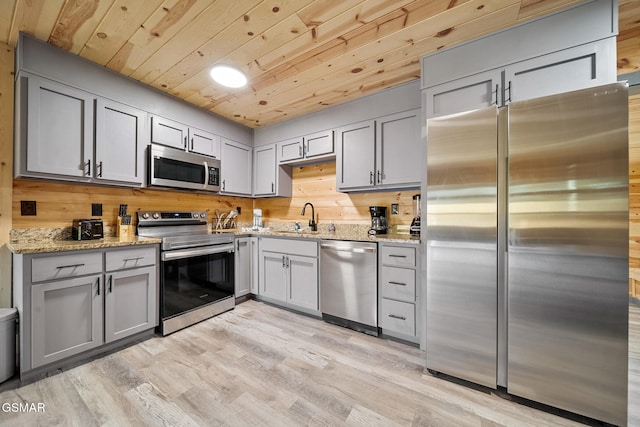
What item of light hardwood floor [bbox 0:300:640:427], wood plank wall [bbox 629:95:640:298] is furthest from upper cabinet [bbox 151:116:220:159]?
wood plank wall [bbox 629:95:640:298]

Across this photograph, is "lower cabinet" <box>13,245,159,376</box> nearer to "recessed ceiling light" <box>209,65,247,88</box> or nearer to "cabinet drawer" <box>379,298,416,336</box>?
"recessed ceiling light" <box>209,65,247,88</box>

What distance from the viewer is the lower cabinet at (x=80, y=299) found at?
170cm

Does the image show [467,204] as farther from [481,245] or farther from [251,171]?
[251,171]

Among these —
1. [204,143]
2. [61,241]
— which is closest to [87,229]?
[61,241]

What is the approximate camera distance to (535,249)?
59.2 inches

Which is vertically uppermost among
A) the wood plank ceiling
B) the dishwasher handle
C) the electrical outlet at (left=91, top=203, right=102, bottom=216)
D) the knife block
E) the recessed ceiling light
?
the wood plank ceiling

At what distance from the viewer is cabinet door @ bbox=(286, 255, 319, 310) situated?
8.96ft

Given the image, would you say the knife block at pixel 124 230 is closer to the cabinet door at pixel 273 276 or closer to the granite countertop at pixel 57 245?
the granite countertop at pixel 57 245

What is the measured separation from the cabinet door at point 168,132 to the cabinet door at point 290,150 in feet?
3.62

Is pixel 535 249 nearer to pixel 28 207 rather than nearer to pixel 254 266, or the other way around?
pixel 254 266

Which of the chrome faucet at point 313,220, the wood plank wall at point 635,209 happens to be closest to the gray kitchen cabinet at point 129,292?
the chrome faucet at point 313,220

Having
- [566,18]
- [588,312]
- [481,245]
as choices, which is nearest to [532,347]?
[588,312]

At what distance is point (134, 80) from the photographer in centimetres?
245

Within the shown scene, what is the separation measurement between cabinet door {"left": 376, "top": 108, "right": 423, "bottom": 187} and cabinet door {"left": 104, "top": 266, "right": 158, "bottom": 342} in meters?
2.32
